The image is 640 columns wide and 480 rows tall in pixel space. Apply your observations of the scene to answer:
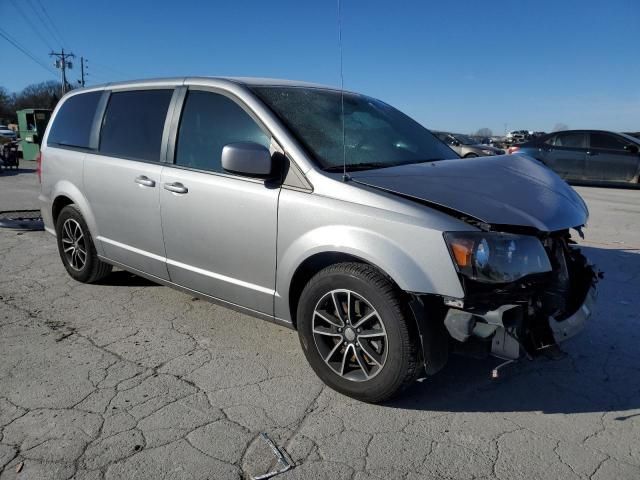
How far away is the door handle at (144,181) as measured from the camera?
3.86 m

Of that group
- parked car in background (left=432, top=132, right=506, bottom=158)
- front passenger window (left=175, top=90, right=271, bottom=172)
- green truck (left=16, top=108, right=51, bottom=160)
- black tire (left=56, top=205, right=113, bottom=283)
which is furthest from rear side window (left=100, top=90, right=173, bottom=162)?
green truck (left=16, top=108, right=51, bottom=160)

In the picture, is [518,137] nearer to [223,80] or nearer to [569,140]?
[569,140]

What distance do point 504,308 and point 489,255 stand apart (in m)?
0.27

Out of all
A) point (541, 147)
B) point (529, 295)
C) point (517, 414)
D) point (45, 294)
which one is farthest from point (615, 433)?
point (541, 147)

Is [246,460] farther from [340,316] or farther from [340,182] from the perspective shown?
[340,182]

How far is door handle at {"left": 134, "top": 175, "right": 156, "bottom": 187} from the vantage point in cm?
386

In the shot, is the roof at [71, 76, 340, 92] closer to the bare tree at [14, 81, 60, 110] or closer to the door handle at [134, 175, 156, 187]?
the door handle at [134, 175, 156, 187]

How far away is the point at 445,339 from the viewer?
8.90 ft

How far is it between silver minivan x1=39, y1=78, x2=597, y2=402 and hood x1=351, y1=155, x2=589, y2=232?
14 mm

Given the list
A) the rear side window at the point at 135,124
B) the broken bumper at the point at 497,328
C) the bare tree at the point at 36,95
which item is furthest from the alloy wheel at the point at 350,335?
the bare tree at the point at 36,95

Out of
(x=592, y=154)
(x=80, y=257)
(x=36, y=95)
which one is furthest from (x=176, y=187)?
(x=36, y=95)

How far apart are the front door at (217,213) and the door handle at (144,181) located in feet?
0.40

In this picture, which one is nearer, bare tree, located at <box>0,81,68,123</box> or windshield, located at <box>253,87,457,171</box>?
windshield, located at <box>253,87,457,171</box>

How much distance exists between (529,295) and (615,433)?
0.85 meters
